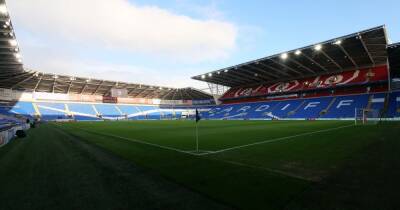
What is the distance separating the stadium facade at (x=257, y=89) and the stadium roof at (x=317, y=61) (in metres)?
0.11

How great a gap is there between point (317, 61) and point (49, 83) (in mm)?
68386

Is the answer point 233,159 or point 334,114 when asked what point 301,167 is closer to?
point 233,159

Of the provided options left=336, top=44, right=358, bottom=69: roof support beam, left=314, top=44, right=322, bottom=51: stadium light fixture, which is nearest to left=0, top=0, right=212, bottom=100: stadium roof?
left=314, top=44, right=322, bottom=51: stadium light fixture

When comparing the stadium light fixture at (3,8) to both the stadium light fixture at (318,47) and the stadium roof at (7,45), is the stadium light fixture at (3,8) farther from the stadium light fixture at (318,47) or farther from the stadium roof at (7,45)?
the stadium light fixture at (318,47)

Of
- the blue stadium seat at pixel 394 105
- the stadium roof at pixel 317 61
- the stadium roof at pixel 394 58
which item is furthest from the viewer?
the blue stadium seat at pixel 394 105

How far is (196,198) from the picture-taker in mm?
4316

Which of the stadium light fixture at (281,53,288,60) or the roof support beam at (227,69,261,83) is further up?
the stadium light fixture at (281,53,288,60)

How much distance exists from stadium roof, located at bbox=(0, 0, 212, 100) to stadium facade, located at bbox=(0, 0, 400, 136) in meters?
0.09

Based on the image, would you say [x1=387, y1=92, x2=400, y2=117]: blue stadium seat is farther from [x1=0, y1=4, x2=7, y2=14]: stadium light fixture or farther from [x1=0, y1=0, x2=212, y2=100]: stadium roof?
[x1=0, y1=0, x2=212, y2=100]: stadium roof

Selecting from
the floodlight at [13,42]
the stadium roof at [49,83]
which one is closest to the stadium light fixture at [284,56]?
the stadium roof at [49,83]

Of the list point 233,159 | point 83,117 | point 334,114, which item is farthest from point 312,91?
point 83,117

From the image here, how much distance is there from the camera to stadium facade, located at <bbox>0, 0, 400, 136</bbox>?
35.0m

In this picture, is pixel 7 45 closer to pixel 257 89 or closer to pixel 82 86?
pixel 82 86

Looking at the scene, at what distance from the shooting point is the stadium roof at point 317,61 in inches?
1292
